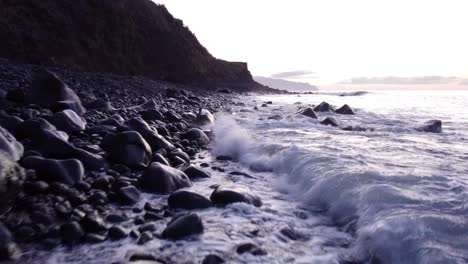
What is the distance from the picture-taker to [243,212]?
2.81 metres

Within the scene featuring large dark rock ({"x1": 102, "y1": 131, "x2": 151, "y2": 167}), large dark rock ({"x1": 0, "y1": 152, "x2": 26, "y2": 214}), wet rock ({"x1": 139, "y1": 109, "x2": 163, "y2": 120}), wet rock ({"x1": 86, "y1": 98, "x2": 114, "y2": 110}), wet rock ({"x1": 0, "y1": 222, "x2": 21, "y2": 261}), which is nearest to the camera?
wet rock ({"x1": 0, "y1": 222, "x2": 21, "y2": 261})

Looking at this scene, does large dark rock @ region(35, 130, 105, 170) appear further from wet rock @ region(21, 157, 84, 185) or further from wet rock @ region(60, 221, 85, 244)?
wet rock @ region(60, 221, 85, 244)

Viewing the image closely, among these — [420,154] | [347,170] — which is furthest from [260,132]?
[347,170]

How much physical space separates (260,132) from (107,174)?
3.94 meters

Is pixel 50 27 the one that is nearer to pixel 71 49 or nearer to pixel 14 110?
pixel 71 49

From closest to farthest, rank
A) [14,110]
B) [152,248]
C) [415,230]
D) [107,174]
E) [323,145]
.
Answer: [152,248], [415,230], [107,174], [14,110], [323,145]

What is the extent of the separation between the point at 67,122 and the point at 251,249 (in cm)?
301

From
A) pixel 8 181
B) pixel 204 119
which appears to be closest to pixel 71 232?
pixel 8 181

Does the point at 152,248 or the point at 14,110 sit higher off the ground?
the point at 14,110

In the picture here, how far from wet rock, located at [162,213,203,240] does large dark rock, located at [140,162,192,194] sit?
28.2 inches

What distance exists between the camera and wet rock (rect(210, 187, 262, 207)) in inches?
116

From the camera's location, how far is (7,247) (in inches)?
77.0

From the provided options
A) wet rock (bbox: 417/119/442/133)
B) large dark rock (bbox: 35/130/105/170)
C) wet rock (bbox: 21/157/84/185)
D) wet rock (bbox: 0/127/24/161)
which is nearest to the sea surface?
wet rock (bbox: 21/157/84/185)

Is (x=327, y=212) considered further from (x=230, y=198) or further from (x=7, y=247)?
(x=7, y=247)
